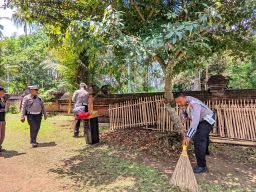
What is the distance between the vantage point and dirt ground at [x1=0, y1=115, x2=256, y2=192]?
14.7 feet

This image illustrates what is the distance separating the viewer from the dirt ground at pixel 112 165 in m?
4.48

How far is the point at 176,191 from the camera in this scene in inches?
164

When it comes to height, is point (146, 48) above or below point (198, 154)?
above

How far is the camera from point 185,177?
13.9 ft

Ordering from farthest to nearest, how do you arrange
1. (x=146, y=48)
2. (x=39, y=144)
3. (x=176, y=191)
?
(x=39, y=144), (x=146, y=48), (x=176, y=191)

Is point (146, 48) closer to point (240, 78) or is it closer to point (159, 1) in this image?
point (159, 1)

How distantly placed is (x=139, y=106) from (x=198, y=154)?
442 cm

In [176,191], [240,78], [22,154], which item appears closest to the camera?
[176,191]

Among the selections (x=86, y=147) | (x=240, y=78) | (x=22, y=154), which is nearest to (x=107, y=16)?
(x=86, y=147)

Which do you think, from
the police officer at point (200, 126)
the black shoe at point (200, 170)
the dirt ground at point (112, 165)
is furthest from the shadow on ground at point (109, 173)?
the police officer at point (200, 126)

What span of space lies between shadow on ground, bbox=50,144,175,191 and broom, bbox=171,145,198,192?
0.59 ft

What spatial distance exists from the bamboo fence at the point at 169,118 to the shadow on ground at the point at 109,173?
2.75 metres

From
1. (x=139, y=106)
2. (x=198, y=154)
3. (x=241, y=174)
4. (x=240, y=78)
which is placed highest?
(x=240, y=78)

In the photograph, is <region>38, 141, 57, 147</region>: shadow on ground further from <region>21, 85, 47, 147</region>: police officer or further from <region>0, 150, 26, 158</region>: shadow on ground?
<region>0, 150, 26, 158</region>: shadow on ground
